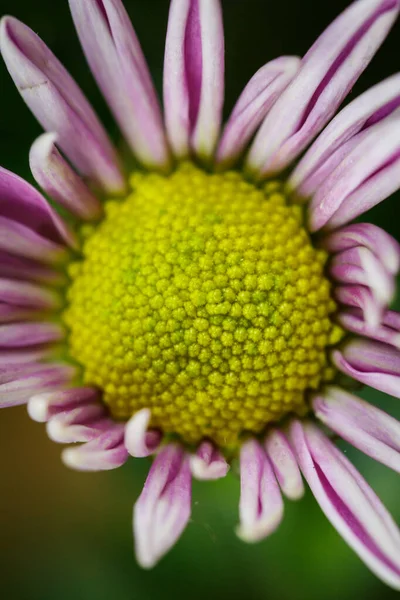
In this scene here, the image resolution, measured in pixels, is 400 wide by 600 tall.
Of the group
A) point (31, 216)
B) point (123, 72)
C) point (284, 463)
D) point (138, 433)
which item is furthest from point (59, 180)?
point (284, 463)

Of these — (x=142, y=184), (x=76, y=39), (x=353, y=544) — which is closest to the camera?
(x=353, y=544)

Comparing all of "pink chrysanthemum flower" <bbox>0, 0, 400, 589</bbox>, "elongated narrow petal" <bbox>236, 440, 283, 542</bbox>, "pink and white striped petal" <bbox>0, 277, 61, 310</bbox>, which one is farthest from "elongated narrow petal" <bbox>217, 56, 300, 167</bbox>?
"elongated narrow petal" <bbox>236, 440, 283, 542</bbox>

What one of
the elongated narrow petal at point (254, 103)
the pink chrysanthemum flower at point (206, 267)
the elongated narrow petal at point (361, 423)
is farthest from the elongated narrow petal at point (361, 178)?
the elongated narrow petal at point (361, 423)

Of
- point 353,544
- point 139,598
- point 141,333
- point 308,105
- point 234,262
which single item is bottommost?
point 139,598

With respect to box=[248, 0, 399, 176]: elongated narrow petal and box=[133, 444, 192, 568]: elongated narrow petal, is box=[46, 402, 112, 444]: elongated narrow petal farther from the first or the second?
box=[248, 0, 399, 176]: elongated narrow petal

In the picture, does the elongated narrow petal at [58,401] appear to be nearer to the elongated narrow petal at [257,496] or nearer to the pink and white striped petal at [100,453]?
the pink and white striped petal at [100,453]

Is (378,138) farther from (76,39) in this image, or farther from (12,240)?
(76,39)

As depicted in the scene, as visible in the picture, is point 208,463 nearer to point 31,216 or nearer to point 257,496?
point 257,496

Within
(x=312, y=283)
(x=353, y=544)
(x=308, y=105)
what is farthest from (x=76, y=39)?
(x=353, y=544)
